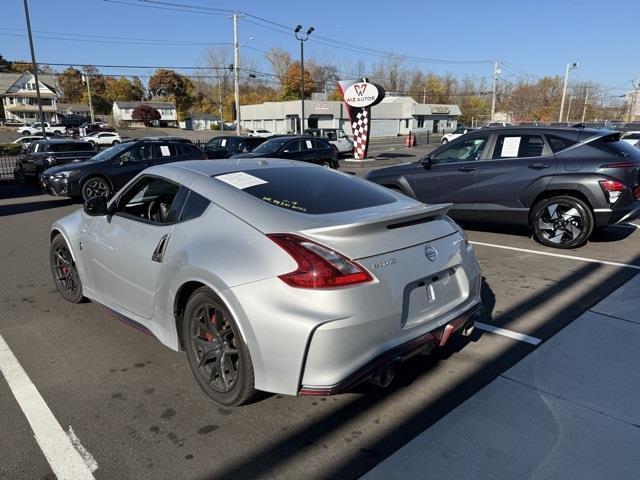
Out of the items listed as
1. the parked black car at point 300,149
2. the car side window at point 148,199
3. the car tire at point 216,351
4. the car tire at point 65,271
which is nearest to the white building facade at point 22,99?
the parked black car at point 300,149

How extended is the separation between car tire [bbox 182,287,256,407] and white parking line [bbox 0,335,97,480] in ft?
2.64

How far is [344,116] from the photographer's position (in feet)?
215

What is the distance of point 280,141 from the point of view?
16.7 meters

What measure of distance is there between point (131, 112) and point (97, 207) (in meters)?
101

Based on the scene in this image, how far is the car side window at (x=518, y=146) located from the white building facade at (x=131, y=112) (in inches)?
3488

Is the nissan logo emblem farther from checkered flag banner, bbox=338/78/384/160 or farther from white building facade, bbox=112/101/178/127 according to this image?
white building facade, bbox=112/101/178/127

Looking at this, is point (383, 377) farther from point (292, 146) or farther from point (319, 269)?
point (292, 146)

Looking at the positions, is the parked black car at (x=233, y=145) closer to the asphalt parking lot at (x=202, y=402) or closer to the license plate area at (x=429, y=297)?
the asphalt parking lot at (x=202, y=402)

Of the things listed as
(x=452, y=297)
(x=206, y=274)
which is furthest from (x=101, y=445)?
(x=452, y=297)

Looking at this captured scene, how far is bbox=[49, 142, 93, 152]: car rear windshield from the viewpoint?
15318mm

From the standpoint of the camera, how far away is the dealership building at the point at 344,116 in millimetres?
62875

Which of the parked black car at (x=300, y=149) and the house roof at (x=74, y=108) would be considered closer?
the parked black car at (x=300, y=149)

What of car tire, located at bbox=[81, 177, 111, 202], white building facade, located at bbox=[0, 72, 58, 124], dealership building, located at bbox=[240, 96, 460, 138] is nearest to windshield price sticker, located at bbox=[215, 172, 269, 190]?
car tire, located at bbox=[81, 177, 111, 202]

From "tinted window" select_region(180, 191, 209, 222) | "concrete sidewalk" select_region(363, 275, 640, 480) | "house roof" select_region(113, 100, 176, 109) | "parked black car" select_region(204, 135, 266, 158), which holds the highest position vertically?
"house roof" select_region(113, 100, 176, 109)
